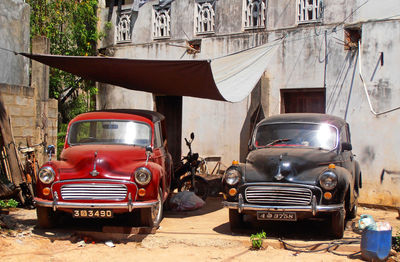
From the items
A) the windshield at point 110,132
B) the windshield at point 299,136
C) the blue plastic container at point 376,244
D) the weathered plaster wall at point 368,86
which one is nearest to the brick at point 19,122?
the windshield at point 110,132

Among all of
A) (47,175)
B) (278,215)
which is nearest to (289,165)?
(278,215)

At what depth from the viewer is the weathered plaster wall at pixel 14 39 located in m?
10.1

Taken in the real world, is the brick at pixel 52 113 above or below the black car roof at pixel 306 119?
above

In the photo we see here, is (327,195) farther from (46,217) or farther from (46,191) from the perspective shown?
(46,217)

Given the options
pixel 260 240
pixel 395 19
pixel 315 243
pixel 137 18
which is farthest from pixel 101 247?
pixel 137 18

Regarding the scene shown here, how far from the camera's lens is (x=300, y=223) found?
817 cm

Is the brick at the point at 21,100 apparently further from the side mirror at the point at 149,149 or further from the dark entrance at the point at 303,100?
the dark entrance at the point at 303,100

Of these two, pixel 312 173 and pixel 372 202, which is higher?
pixel 312 173

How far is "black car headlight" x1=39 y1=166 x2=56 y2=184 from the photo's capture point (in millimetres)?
6914

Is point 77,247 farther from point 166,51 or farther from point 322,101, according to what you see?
point 166,51

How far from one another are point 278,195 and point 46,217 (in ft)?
11.3

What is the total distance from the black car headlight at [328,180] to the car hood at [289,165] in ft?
0.36

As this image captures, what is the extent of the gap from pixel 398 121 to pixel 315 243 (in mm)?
4371

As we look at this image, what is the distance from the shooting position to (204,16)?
42.1ft
